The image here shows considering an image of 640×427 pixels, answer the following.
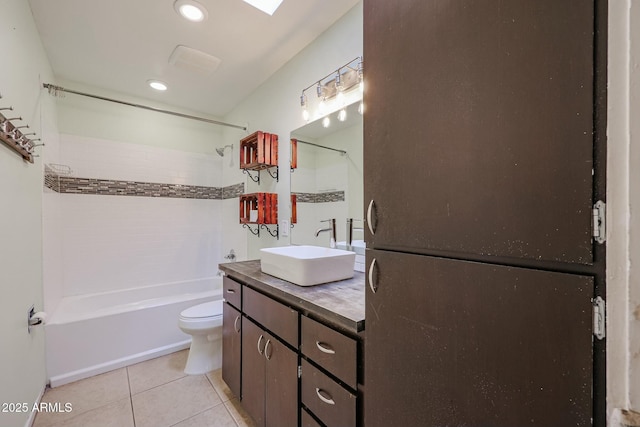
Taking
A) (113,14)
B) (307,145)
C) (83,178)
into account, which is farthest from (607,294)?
(83,178)

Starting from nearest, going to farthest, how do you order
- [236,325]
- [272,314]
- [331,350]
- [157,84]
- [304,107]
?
[331,350] < [272,314] < [236,325] < [304,107] < [157,84]

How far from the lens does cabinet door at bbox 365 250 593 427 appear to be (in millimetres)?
501

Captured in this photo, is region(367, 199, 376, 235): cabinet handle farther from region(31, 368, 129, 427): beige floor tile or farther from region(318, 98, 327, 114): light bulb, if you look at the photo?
region(31, 368, 129, 427): beige floor tile

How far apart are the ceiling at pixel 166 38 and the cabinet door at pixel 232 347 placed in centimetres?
188

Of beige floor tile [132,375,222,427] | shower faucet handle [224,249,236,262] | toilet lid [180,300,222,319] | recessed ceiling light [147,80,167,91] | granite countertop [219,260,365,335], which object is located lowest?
beige floor tile [132,375,222,427]

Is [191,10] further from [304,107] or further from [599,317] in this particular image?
[599,317]

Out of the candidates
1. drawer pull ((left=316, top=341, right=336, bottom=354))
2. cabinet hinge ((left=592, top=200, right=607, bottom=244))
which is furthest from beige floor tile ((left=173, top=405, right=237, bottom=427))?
→ cabinet hinge ((left=592, top=200, right=607, bottom=244))

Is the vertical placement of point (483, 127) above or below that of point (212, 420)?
above

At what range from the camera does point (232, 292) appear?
66.7 inches

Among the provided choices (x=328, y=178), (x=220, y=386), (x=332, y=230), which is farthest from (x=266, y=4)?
(x=220, y=386)

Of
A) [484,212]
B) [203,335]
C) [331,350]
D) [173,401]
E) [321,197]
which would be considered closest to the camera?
[484,212]

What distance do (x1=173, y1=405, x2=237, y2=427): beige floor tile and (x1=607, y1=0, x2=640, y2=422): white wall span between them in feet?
5.99

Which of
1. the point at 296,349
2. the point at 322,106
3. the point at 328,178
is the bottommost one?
the point at 296,349

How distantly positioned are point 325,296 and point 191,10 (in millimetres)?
1898
